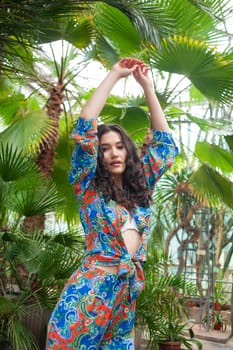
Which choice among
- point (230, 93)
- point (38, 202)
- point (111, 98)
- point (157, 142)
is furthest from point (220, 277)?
point (157, 142)

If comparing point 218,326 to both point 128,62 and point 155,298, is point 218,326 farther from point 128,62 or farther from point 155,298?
point 128,62

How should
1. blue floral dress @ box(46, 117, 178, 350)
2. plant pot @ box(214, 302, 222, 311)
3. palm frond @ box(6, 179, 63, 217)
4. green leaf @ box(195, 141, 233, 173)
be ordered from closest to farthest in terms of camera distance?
blue floral dress @ box(46, 117, 178, 350) < palm frond @ box(6, 179, 63, 217) < green leaf @ box(195, 141, 233, 173) < plant pot @ box(214, 302, 222, 311)

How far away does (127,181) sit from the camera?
1405 millimetres

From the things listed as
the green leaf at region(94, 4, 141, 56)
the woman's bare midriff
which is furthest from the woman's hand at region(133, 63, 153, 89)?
the green leaf at region(94, 4, 141, 56)

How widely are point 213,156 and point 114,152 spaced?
110 inches

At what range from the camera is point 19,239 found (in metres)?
2.65

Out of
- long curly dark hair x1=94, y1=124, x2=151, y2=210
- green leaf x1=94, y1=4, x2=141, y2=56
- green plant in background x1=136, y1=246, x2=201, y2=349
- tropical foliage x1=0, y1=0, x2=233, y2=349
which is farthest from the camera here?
green leaf x1=94, y1=4, x2=141, y2=56

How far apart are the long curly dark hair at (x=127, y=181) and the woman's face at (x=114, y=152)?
11 mm

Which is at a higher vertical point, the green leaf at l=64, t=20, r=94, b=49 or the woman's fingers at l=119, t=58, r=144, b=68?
the green leaf at l=64, t=20, r=94, b=49

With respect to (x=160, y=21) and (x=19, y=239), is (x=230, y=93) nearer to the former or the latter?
(x=160, y=21)

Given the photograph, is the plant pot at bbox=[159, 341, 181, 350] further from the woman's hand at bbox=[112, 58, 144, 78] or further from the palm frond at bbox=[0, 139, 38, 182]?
the woman's hand at bbox=[112, 58, 144, 78]

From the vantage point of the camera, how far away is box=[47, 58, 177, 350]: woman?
1.21m

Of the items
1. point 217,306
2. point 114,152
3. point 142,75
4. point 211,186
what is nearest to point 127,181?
point 114,152

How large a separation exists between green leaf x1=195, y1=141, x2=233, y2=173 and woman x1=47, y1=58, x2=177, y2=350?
8.48ft
